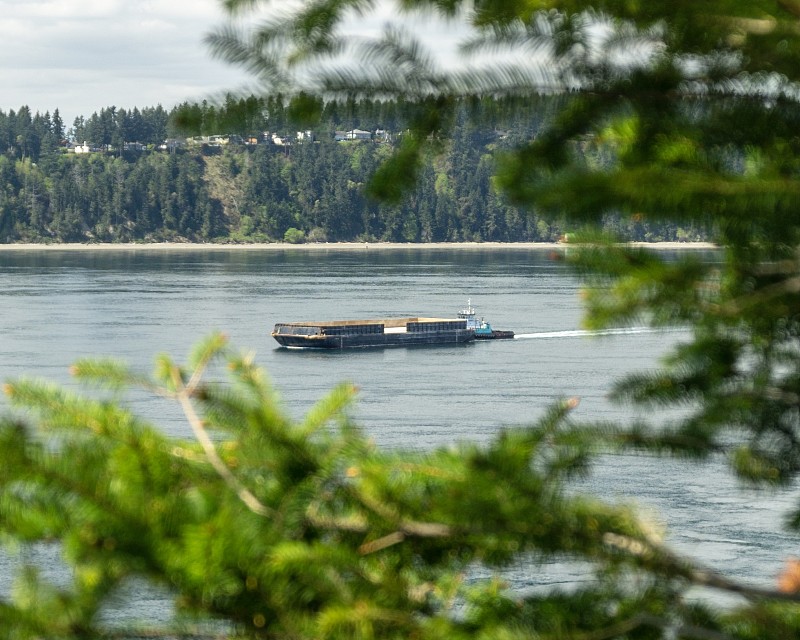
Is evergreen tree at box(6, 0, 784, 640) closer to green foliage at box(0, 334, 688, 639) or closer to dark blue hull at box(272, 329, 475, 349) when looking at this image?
green foliage at box(0, 334, 688, 639)

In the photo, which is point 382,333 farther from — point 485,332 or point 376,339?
point 485,332

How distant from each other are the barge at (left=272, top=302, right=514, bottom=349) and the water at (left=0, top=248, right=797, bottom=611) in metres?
1.00

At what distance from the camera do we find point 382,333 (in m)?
76.9

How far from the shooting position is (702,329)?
5.03m

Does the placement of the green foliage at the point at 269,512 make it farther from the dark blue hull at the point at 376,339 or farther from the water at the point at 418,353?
the dark blue hull at the point at 376,339

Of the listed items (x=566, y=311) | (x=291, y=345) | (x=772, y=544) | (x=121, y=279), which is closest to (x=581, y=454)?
(x=772, y=544)

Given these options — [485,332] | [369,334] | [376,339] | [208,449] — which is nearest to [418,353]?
[376,339]

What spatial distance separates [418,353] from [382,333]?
2.63m

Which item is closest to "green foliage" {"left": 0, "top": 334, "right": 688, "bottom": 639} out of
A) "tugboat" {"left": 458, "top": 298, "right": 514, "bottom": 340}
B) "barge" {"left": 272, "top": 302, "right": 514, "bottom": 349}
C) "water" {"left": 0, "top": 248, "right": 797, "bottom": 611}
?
"water" {"left": 0, "top": 248, "right": 797, "bottom": 611}

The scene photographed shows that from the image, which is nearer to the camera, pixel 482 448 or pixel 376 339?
pixel 482 448

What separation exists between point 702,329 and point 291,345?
70.2m

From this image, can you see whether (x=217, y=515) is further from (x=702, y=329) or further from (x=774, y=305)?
(x=702, y=329)

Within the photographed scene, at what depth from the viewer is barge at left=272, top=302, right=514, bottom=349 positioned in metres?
74.9

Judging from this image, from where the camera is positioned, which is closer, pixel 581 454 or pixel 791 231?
pixel 581 454
